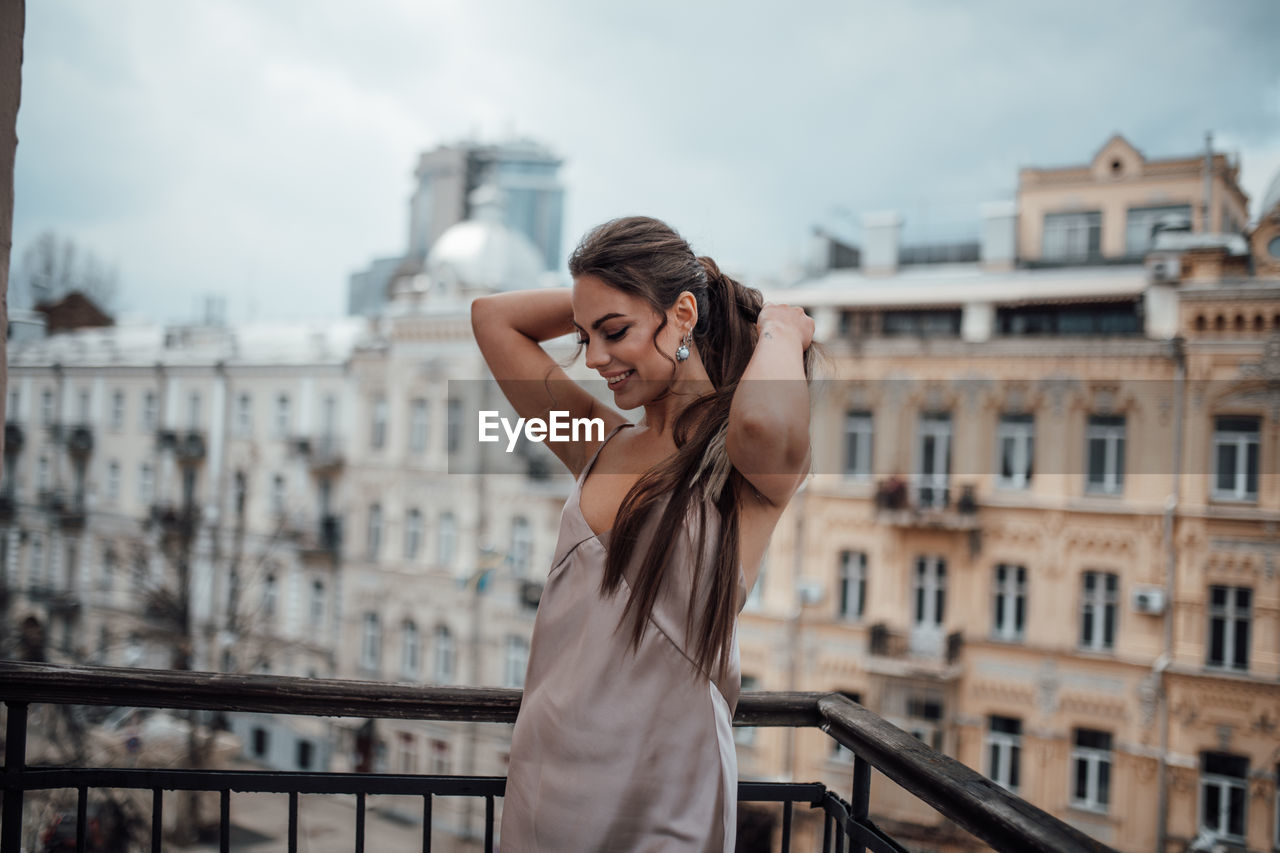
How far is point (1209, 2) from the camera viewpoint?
8633 mm

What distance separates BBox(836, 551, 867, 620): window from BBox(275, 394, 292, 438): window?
6.85m

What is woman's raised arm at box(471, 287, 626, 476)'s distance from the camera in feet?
3.22

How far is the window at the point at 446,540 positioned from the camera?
35.6 ft

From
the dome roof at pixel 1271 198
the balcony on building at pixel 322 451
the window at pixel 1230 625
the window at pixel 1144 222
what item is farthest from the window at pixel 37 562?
the dome roof at pixel 1271 198

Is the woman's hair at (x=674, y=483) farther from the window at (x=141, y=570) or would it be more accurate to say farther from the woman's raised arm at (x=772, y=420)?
the window at (x=141, y=570)

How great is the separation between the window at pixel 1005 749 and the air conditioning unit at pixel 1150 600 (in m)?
1.50

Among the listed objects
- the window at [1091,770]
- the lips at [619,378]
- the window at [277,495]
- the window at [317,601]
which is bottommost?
the window at [1091,770]

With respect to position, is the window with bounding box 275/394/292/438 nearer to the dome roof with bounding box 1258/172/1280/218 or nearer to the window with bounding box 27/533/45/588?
the window with bounding box 27/533/45/588

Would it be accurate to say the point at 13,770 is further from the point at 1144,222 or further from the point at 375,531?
the point at 375,531

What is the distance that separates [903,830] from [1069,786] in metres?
1.47

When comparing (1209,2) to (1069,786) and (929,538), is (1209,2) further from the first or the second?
(1069,786)

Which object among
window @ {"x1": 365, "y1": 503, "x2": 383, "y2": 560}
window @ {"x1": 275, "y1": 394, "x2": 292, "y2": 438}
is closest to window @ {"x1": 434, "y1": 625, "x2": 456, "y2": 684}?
window @ {"x1": 365, "y1": 503, "x2": 383, "y2": 560}

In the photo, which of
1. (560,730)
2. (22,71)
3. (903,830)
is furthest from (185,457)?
(560,730)

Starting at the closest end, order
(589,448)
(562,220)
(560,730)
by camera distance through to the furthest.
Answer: (560,730) → (589,448) → (562,220)
